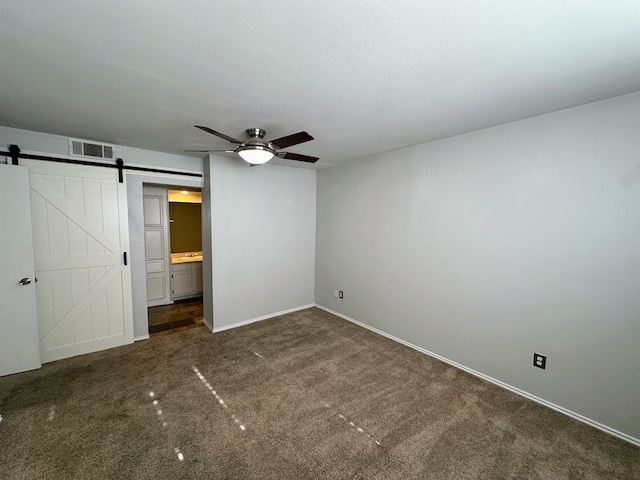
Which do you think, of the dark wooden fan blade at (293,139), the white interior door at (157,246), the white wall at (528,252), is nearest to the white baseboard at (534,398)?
the white wall at (528,252)

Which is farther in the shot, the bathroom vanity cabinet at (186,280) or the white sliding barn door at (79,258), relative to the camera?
the bathroom vanity cabinet at (186,280)

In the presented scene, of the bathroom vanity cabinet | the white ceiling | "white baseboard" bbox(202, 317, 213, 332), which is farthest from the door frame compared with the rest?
the bathroom vanity cabinet

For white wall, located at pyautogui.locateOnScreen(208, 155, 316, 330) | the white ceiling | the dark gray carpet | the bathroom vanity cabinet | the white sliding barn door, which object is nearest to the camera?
the white ceiling

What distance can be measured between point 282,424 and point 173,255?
4441 mm

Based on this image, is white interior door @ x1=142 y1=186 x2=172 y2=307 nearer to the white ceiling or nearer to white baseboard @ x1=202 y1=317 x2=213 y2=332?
white baseboard @ x1=202 y1=317 x2=213 y2=332

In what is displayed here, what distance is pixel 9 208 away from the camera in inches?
105

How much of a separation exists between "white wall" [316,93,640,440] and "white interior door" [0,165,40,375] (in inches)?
156

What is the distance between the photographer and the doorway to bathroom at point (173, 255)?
4.69m

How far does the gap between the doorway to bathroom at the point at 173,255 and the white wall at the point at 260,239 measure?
868 millimetres

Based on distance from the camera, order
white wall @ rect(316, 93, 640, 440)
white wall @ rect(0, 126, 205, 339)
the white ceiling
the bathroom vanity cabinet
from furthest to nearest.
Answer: the bathroom vanity cabinet → white wall @ rect(0, 126, 205, 339) → white wall @ rect(316, 93, 640, 440) → the white ceiling

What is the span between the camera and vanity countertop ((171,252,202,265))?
17.3ft

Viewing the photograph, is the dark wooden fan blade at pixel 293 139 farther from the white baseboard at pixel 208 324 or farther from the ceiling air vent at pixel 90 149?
the white baseboard at pixel 208 324

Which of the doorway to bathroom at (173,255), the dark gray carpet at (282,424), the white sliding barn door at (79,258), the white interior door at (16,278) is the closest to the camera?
the dark gray carpet at (282,424)

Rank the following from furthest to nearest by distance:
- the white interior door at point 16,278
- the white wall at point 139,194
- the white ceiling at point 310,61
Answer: the white wall at point 139,194 → the white interior door at point 16,278 → the white ceiling at point 310,61
